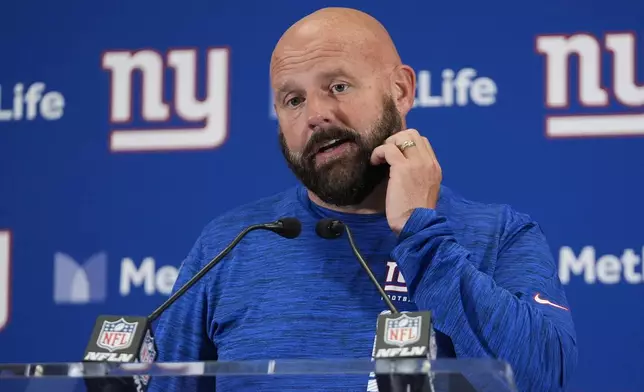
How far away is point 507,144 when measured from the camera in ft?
8.89

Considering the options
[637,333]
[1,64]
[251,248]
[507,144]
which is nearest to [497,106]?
[507,144]

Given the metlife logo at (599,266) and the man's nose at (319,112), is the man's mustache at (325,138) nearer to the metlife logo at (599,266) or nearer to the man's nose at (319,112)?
the man's nose at (319,112)

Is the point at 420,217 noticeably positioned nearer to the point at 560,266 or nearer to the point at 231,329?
the point at 231,329

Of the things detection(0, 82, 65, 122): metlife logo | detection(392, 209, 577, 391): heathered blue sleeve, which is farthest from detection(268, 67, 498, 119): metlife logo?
detection(0, 82, 65, 122): metlife logo

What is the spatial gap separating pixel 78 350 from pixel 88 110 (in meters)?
0.63

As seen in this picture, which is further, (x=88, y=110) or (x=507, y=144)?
(x=88, y=110)

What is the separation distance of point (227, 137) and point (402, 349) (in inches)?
60.9

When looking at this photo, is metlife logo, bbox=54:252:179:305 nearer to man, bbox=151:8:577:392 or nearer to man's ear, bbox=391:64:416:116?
man, bbox=151:8:577:392

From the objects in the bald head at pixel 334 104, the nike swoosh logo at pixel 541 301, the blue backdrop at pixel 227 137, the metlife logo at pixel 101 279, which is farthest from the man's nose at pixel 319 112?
the metlife logo at pixel 101 279

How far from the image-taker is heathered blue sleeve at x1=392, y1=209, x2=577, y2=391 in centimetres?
180

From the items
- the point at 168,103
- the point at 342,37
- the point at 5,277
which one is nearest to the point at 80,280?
the point at 5,277

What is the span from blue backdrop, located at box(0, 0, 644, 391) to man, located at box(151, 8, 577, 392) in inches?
17.9

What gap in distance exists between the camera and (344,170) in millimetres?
2160

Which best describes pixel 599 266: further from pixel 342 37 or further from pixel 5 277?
pixel 5 277
